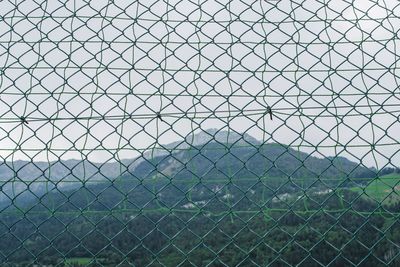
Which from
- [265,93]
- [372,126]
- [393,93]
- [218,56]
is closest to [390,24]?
[393,93]

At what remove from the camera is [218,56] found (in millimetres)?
2494

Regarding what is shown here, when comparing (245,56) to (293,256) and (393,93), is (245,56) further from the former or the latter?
(293,256)

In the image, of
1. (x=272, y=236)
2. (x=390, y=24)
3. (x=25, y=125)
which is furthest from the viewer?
(x=272, y=236)

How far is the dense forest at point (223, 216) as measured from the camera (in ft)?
7.80

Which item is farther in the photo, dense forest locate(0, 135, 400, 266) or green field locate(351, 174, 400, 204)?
green field locate(351, 174, 400, 204)

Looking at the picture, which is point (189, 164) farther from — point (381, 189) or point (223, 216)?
point (381, 189)

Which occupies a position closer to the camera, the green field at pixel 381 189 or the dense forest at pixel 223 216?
the dense forest at pixel 223 216

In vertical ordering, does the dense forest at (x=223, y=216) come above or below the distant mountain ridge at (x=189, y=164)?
below

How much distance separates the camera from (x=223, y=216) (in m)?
2.43

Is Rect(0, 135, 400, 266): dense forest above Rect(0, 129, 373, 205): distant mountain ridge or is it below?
below

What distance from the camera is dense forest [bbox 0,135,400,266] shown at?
2.38 metres

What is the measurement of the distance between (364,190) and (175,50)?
1337mm

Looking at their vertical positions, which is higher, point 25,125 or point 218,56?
point 218,56

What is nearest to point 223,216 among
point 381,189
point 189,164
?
point 189,164
